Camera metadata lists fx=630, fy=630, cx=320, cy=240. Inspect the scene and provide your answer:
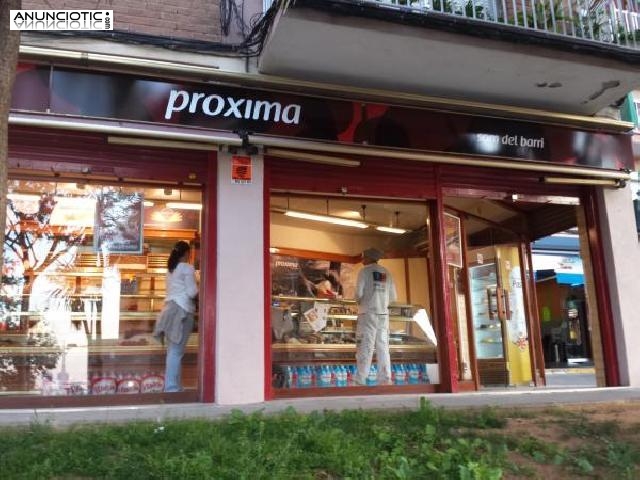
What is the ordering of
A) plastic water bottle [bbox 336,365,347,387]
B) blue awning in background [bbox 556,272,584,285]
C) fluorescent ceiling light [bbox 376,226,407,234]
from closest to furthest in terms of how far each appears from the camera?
plastic water bottle [bbox 336,365,347,387] → fluorescent ceiling light [bbox 376,226,407,234] → blue awning in background [bbox 556,272,584,285]

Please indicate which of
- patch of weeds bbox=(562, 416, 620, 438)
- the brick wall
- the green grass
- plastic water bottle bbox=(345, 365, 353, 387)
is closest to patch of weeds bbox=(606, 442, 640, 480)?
the green grass

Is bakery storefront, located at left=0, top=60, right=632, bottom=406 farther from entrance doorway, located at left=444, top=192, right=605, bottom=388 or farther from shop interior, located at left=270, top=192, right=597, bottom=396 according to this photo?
entrance doorway, located at left=444, top=192, right=605, bottom=388

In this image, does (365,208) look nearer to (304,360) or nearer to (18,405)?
(304,360)

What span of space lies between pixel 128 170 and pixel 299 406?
10.9ft

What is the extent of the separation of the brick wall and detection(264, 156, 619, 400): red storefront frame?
1.83 m

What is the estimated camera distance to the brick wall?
24.5 ft

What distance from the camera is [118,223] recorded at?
26.3ft

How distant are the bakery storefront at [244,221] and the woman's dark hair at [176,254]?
3.4 inches

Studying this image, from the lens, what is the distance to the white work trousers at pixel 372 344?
8877 mm

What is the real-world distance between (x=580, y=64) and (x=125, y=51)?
5.45 meters

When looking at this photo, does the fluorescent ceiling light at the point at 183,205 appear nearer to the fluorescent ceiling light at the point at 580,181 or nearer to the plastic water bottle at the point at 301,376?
the plastic water bottle at the point at 301,376

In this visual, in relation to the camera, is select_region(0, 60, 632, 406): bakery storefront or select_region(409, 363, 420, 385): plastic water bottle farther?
select_region(409, 363, 420, 385): plastic water bottle

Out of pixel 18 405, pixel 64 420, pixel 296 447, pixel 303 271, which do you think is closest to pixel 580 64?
pixel 303 271

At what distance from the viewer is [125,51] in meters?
7.25
